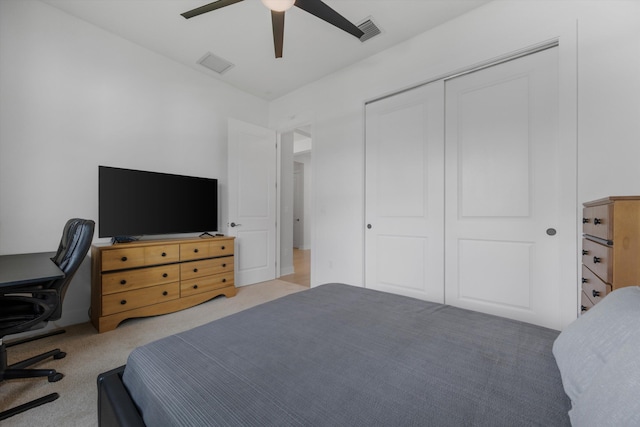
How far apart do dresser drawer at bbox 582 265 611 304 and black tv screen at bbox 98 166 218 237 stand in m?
3.52

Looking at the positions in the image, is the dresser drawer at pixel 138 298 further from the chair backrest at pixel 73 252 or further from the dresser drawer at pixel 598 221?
the dresser drawer at pixel 598 221

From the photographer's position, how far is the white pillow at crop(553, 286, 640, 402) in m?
0.60

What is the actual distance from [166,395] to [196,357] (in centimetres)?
16

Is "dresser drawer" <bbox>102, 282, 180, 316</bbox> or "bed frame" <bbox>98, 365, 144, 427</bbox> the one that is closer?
"bed frame" <bbox>98, 365, 144, 427</bbox>

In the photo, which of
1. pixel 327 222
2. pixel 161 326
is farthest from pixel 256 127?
pixel 161 326

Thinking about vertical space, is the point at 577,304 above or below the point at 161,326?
above

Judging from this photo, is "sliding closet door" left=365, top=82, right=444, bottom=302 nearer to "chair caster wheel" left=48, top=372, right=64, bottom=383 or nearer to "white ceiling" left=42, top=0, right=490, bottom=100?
"white ceiling" left=42, top=0, right=490, bottom=100

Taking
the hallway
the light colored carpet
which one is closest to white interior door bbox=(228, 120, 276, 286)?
the hallway

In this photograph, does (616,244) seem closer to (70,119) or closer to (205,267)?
(205,267)

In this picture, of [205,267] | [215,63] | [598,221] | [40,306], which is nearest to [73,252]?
[40,306]

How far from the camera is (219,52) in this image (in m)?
3.10

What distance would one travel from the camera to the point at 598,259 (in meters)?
1.47

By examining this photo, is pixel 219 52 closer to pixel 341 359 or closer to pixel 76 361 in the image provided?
pixel 76 361

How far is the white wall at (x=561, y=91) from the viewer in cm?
179
